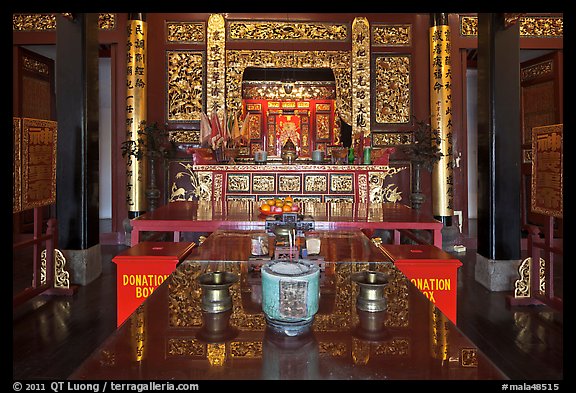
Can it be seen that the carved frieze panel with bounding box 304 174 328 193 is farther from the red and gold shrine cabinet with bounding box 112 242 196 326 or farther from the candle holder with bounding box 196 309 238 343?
the candle holder with bounding box 196 309 238 343

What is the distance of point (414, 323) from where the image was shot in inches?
48.3

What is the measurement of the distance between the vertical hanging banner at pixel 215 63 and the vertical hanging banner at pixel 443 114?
3015mm

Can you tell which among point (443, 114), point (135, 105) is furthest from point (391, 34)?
point (135, 105)

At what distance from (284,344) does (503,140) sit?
3544mm

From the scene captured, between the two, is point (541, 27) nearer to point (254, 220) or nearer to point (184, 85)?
point (184, 85)

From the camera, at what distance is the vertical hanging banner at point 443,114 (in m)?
6.41

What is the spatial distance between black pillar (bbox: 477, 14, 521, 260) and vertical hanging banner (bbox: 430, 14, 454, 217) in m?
2.39

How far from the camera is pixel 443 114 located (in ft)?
21.1

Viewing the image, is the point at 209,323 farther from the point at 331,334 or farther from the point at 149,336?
the point at 331,334

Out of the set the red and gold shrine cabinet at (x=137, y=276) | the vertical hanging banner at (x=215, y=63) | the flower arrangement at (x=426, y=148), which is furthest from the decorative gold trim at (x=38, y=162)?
the flower arrangement at (x=426, y=148)

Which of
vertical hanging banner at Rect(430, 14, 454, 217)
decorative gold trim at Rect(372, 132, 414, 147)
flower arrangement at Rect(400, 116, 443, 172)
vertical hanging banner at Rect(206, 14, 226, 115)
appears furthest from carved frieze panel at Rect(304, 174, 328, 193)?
vertical hanging banner at Rect(206, 14, 226, 115)

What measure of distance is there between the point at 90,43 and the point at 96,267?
81.4 inches

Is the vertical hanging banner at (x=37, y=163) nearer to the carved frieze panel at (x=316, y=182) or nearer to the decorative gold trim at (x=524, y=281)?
the carved frieze panel at (x=316, y=182)
